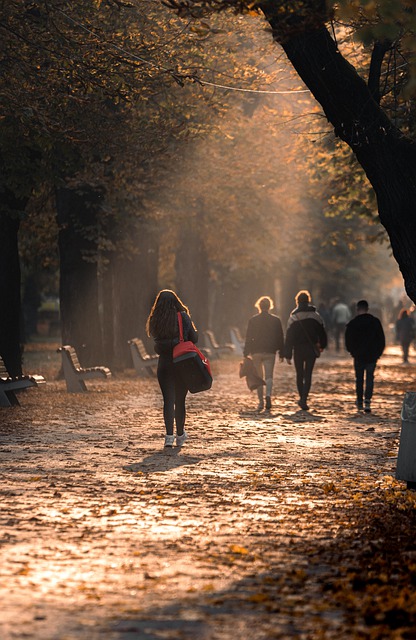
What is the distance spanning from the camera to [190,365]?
15492 millimetres

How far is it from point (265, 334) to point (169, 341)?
626cm

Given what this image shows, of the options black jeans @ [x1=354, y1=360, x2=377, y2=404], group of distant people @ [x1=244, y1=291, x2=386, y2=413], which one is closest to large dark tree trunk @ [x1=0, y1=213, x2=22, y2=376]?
group of distant people @ [x1=244, y1=291, x2=386, y2=413]

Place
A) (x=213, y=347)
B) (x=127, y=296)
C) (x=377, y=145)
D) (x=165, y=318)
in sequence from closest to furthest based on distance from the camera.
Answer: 1. (x=377, y=145)
2. (x=165, y=318)
3. (x=127, y=296)
4. (x=213, y=347)

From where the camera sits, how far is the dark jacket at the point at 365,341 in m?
21.5

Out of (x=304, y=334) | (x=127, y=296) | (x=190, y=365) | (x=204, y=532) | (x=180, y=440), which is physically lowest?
(x=204, y=532)

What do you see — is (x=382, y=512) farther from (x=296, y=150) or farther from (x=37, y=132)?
(x=296, y=150)

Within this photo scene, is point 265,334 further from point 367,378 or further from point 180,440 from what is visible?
point 180,440

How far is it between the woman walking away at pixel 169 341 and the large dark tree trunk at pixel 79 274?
13.9 m

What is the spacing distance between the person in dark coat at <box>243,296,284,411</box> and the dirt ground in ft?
10.3

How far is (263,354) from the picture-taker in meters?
21.7

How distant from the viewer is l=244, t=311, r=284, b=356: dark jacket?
21.5 metres

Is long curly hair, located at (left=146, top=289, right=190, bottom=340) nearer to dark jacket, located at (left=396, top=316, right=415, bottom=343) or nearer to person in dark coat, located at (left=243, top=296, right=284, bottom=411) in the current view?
person in dark coat, located at (left=243, top=296, right=284, bottom=411)

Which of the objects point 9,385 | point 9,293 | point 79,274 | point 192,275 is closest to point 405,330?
point 192,275

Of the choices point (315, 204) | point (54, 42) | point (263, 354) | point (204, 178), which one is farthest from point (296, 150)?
point (315, 204)
